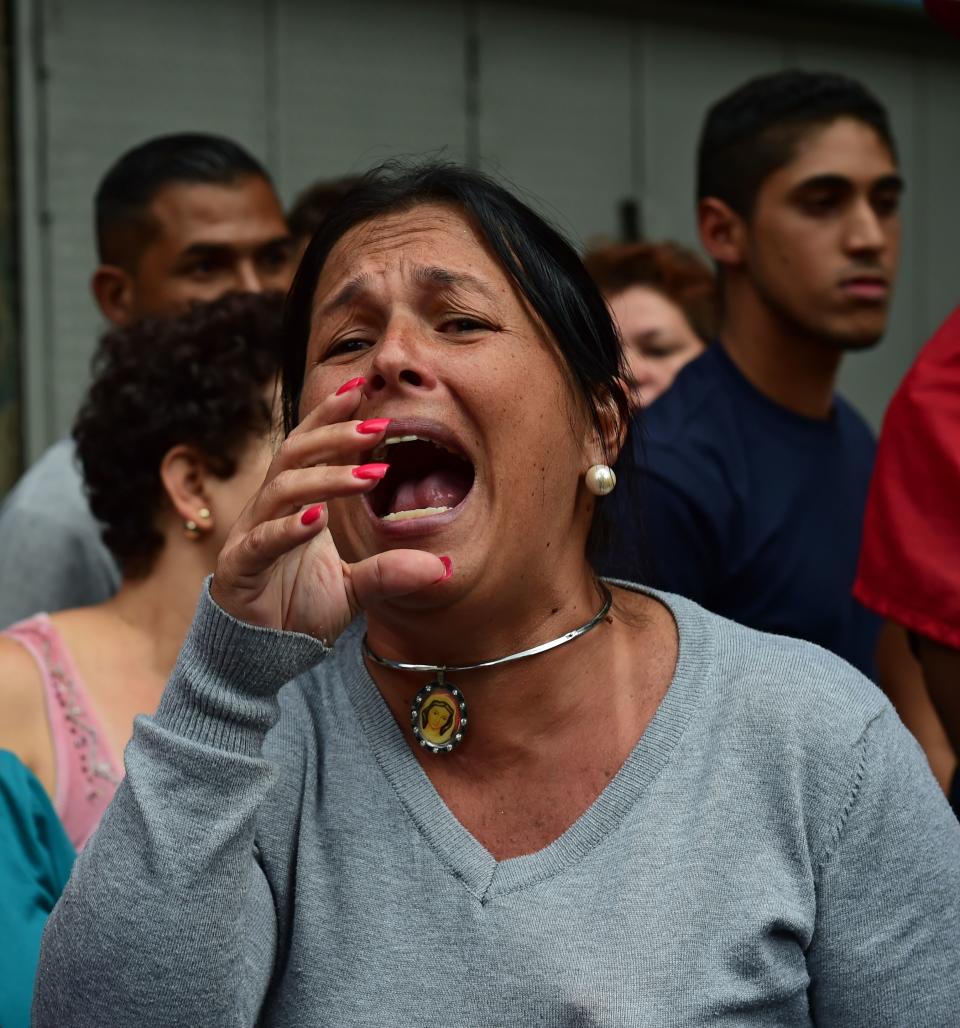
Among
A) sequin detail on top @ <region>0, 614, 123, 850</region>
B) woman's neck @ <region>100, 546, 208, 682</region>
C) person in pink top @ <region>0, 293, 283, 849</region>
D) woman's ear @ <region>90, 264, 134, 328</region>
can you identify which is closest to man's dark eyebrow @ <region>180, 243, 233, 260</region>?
woman's ear @ <region>90, 264, 134, 328</region>

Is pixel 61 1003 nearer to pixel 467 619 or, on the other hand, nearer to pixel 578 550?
pixel 467 619

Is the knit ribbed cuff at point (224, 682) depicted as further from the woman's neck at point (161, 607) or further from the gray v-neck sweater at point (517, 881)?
the woman's neck at point (161, 607)

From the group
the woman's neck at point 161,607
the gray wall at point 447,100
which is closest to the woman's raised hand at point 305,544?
the woman's neck at point 161,607

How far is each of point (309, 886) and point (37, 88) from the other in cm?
399

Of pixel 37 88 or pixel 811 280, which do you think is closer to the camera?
pixel 811 280

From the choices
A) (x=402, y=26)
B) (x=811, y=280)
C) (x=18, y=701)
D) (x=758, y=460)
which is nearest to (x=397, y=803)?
(x=18, y=701)

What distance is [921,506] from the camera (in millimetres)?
2598

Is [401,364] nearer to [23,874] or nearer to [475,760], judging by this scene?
[475,760]

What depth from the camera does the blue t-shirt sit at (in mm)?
3342

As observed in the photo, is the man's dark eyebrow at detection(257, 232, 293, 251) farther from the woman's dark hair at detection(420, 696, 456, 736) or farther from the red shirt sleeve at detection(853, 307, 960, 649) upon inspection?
the woman's dark hair at detection(420, 696, 456, 736)

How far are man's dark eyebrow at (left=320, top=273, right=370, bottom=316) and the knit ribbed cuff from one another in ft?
1.52

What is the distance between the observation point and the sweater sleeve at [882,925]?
1876 mm

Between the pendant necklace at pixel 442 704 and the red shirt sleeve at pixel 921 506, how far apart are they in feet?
2.47

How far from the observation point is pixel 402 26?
235 inches
